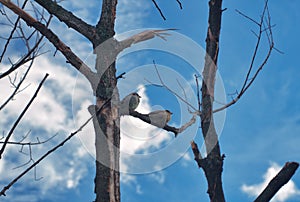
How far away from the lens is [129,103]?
11.5 ft

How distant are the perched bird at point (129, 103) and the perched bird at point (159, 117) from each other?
25 centimetres

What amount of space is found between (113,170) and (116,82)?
2.52 feet

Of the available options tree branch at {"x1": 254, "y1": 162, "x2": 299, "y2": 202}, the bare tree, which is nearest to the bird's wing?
the bare tree

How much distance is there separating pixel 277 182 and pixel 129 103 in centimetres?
141

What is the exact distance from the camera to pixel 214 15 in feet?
11.1

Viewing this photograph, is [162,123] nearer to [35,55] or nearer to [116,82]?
[116,82]

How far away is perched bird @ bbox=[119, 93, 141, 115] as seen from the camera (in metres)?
3.43

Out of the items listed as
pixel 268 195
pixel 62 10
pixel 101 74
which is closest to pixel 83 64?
pixel 101 74

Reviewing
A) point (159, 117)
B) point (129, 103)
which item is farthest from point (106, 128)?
point (159, 117)

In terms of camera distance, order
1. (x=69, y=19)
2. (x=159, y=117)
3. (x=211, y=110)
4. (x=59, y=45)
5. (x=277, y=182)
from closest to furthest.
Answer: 1. (x=277, y=182)
2. (x=211, y=110)
3. (x=59, y=45)
4. (x=69, y=19)
5. (x=159, y=117)

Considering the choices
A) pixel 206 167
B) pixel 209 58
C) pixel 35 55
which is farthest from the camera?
pixel 209 58

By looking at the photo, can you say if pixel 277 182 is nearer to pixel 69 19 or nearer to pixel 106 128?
pixel 106 128

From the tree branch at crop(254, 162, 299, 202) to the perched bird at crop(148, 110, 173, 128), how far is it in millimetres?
1277

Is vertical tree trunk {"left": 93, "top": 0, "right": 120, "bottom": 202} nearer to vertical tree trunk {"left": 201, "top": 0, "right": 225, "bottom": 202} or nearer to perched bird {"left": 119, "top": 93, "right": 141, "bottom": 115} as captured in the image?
perched bird {"left": 119, "top": 93, "right": 141, "bottom": 115}
